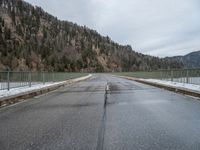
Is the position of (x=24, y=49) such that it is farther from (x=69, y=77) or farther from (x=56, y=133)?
(x=56, y=133)

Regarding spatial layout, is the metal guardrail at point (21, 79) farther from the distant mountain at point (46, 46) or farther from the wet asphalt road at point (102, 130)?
the distant mountain at point (46, 46)

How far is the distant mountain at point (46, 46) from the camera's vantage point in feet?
397

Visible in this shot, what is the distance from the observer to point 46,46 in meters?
142

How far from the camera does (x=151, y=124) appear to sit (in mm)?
6922

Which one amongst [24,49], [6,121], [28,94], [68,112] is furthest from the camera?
[24,49]

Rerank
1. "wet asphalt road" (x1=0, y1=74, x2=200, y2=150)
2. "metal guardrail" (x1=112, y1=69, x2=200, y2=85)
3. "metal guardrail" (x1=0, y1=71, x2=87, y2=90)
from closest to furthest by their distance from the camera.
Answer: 1. "wet asphalt road" (x1=0, y1=74, x2=200, y2=150)
2. "metal guardrail" (x1=0, y1=71, x2=87, y2=90)
3. "metal guardrail" (x1=112, y1=69, x2=200, y2=85)

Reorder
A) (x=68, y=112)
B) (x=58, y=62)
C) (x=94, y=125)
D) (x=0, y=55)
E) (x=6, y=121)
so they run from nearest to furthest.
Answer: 1. (x=94, y=125)
2. (x=6, y=121)
3. (x=68, y=112)
4. (x=0, y=55)
5. (x=58, y=62)

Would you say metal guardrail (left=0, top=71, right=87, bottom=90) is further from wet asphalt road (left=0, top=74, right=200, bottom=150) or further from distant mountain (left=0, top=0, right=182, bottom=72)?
distant mountain (left=0, top=0, right=182, bottom=72)

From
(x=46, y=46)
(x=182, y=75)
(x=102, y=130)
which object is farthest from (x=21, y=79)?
(x=46, y=46)

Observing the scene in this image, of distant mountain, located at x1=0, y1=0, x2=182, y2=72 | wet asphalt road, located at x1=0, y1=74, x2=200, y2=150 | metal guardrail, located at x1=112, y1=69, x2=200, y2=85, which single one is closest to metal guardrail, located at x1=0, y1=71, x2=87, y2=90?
wet asphalt road, located at x1=0, y1=74, x2=200, y2=150

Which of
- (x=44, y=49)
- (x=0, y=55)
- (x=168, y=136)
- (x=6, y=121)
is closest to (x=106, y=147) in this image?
(x=168, y=136)

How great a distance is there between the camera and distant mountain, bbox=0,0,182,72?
120938 mm

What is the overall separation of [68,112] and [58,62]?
125812mm

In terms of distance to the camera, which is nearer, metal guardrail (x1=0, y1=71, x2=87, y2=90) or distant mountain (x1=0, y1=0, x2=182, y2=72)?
metal guardrail (x1=0, y1=71, x2=87, y2=90)
